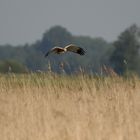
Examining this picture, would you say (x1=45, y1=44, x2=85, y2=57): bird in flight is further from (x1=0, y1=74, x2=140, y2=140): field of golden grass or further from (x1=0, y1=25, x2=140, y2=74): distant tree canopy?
(x1=0, y1=25, x2=140, y2=74): distant tree canopy

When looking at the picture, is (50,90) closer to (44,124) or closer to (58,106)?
(58,106)

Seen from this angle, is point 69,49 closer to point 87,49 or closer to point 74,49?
point 74,49

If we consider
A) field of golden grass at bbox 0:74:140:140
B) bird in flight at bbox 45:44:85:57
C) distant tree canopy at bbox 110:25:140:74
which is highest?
distant tree canopy at bbox 110:25:140:74

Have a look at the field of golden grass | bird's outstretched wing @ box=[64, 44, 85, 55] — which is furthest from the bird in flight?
the field of golden grass

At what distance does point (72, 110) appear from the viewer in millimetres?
6727

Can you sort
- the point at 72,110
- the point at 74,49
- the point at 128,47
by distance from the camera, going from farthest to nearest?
the point at 128,47, the point at 74,49, the point at 72,110

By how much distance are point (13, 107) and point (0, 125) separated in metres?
0.74

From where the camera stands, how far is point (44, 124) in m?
6.18

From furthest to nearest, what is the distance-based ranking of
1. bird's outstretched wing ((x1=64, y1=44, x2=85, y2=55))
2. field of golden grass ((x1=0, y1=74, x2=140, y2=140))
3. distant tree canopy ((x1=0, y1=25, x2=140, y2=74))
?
1. distant tree canopy ((x1=0, y1=25, x2=140, y2=74))
2. bird's outstretched wing ((x1=64, y1=44, x2=85, y2=55))
3. field of golden grass ((x1=0, y1=74, x2=140, y2=140))

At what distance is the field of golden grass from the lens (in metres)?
5.85

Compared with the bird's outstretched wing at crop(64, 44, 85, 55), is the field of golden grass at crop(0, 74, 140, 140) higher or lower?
lower

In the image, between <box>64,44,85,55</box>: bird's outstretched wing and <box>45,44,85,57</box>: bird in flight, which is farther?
<box>64,44,85,55</box>: bird's outstretched wing

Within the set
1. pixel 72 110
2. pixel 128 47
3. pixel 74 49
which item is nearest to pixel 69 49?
pixel 74 49

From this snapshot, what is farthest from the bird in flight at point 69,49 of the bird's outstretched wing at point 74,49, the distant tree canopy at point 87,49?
the distant tree canopy at point 87,49
